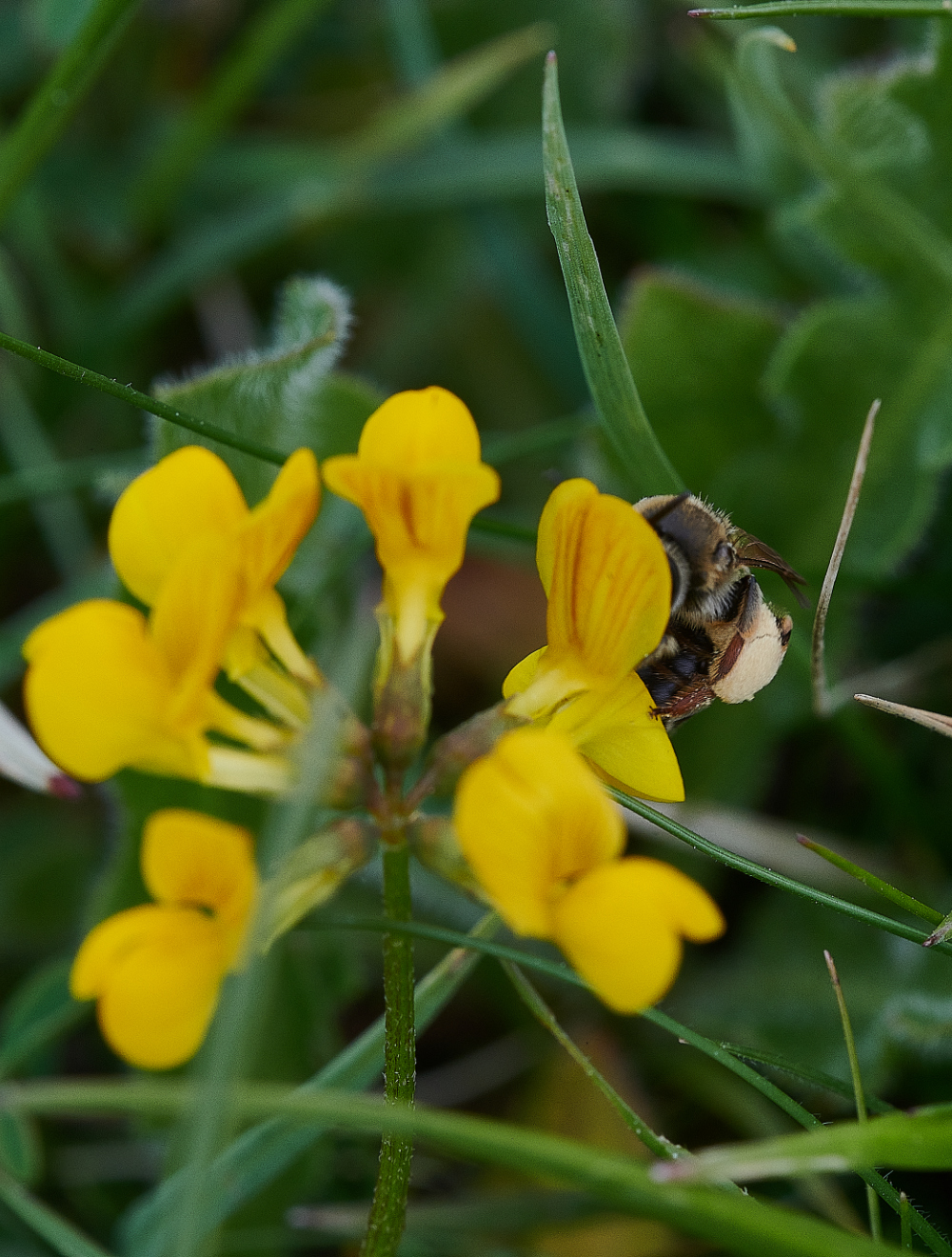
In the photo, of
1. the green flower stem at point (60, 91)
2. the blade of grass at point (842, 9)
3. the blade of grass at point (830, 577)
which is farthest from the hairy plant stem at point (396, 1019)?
the green flower stem at point (60, 91)

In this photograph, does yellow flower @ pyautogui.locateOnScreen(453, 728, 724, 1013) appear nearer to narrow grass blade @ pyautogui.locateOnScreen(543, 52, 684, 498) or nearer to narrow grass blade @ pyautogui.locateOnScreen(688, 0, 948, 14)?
narrow grass blade @ pyautogui.locateOnScreen(543, 52, 684, 498)

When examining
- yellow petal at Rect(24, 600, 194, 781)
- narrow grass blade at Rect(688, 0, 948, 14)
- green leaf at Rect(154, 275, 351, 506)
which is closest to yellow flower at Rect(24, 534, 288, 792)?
yellow petal at Rect(24, 600, 194, 781)

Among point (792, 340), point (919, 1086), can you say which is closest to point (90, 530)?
point (792, 340)

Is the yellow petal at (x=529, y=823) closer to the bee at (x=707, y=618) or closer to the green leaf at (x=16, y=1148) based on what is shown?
the bee at (x=707, y=618)

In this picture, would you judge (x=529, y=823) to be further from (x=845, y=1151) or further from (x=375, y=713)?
(x=845, y=1151)

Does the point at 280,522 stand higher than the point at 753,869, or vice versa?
the point at 280,522

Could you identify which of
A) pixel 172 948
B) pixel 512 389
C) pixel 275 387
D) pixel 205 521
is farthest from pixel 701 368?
pixel 172 948
